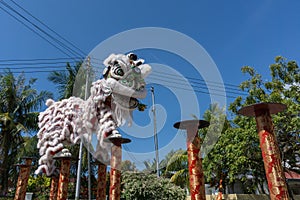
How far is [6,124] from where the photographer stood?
888cm

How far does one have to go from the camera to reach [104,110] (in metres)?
4.36

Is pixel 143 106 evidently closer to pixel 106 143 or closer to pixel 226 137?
pixel 106 143

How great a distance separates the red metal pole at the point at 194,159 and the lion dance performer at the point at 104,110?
1298 mm

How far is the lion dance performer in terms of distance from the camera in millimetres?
4227

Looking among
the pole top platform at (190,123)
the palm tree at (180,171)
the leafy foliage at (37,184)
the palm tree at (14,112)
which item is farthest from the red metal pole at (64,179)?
the leafy foliage at (37,184)

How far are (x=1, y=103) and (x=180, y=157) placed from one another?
25.5 feet

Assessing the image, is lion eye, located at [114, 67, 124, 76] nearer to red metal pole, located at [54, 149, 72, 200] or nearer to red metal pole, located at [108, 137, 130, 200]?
red metal pole, located at [108, 137, 130, 200]

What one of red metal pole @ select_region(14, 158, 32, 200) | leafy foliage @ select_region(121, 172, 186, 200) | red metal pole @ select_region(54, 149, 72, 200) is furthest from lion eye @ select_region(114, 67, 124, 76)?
leafy foliage @ select_region(121, 172, 186, 200)

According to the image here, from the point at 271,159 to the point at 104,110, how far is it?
288 cm

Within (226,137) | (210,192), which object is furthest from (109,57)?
(210,192)

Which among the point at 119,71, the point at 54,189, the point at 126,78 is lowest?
the point at 54,189

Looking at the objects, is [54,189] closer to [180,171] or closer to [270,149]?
[270,149]

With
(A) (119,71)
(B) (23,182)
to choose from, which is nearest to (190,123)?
(A) (119,71)

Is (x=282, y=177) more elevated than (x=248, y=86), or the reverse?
(x=248, y=86)
